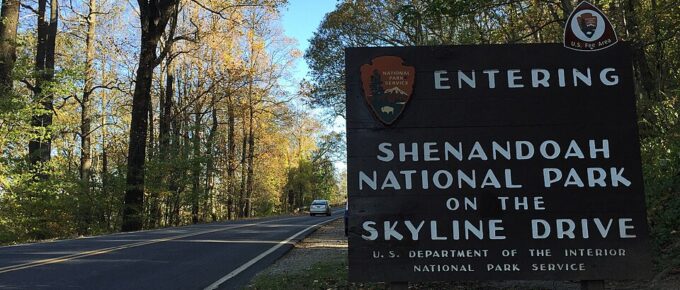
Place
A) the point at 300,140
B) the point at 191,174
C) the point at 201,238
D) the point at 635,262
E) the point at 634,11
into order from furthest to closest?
the point at 300,140
the point at 191,174
the point at 201,238
the point at 634,11
the point at 635,262

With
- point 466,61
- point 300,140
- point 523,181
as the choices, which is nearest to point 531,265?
point 523,181

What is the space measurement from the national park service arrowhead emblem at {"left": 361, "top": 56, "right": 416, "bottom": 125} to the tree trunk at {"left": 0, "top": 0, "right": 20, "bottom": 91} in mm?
19056

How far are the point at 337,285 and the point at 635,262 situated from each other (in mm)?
4256

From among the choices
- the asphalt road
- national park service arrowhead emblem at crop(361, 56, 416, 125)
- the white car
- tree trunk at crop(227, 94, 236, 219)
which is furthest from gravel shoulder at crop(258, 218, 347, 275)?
tree trunk at crop(227, 94, 236, 219)

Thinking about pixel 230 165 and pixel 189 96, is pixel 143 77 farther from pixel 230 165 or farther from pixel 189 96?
pixel 230 165

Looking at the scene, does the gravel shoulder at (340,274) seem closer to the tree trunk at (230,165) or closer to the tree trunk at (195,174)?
the tree trunk at (195,174)

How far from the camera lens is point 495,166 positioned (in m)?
5.27

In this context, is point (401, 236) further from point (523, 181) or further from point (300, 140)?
point (300, 140)

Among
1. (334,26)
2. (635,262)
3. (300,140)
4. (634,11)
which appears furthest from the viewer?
(300,140)

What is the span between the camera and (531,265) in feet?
16.9

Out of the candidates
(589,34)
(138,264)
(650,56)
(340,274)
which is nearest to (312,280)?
(340,274)

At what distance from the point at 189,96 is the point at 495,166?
36910 millimetres

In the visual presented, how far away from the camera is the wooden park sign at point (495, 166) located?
16.9ft

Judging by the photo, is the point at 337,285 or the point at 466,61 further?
the point at 337,285
